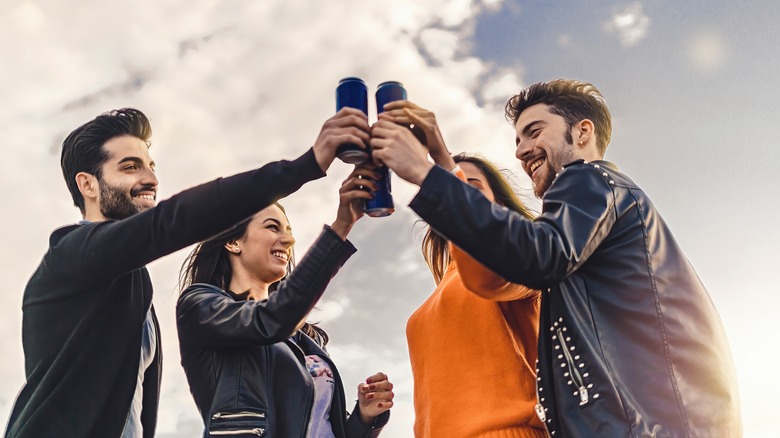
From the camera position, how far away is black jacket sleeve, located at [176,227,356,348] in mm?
4113

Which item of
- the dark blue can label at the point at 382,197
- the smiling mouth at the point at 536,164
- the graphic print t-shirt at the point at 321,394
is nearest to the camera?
the dark blue can label at the point at 382,197

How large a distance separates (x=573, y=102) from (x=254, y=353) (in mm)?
2483

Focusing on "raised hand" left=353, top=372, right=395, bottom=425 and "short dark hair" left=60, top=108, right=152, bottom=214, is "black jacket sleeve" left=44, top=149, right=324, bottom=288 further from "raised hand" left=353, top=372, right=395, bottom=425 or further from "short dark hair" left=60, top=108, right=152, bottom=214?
"raised hand" left=353, top=372, right=395, bottom=425

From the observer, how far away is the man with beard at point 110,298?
3.32m

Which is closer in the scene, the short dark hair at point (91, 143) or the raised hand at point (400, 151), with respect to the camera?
the raised hand at point (400, 151)

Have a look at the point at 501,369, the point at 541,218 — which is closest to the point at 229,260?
the point at 501,369

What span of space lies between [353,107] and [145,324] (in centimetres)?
182

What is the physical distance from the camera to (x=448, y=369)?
144 inches

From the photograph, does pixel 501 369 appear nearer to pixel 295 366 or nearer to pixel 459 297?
pixel 459 297

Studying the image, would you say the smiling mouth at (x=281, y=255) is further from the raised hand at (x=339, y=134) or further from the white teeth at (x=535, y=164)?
the white teeth at (x=535, y=164)

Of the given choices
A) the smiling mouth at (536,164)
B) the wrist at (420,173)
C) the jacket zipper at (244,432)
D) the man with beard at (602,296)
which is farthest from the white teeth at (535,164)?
the jacket zipper at (244,432)

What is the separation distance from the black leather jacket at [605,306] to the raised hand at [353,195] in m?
0.84

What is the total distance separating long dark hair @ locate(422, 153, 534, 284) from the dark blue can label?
3.18 ft

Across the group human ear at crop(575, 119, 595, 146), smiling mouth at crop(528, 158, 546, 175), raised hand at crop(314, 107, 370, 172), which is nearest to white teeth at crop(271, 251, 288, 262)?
raised hand at crop(314, 107, 370, 172)
